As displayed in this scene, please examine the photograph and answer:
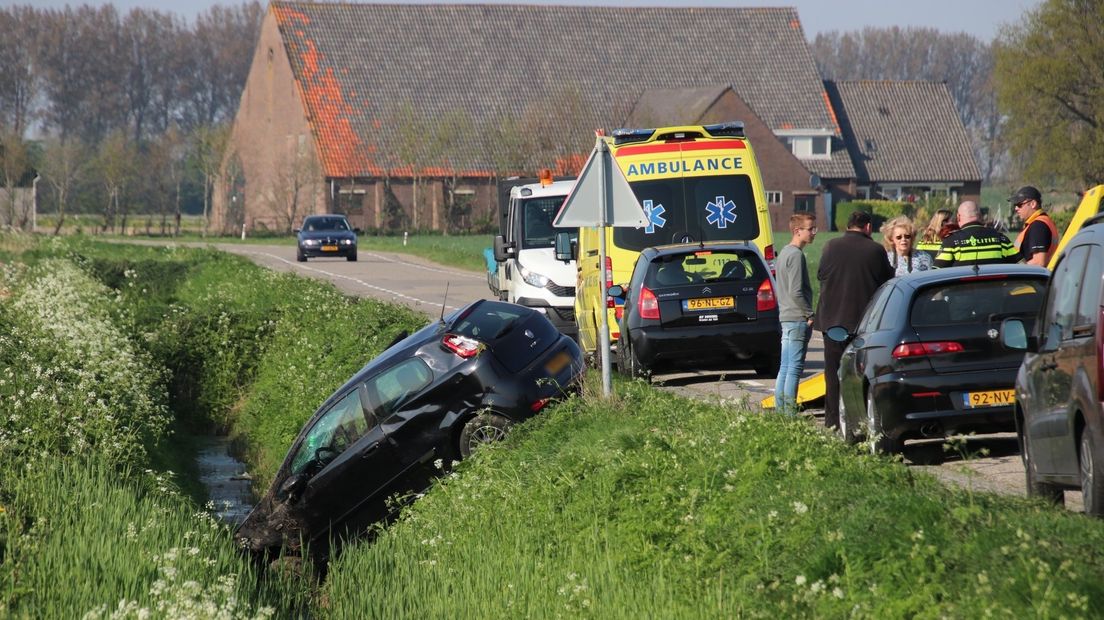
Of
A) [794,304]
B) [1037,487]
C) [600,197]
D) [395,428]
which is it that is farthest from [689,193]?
[1037,487]

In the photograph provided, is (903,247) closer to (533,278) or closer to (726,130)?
(726,130)

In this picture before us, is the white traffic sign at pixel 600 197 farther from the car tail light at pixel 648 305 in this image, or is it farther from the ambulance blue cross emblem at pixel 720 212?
the ambulance blue cross emblem at pixel 720 212

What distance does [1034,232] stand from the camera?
1473 centimetres

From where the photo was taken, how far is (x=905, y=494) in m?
7.75

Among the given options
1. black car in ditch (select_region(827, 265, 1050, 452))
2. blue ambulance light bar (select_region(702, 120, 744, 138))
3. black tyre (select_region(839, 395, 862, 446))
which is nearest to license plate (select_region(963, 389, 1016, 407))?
black car in ditch (select_region(827, 265, 1050, 452))

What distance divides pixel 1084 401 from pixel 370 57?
7525cm

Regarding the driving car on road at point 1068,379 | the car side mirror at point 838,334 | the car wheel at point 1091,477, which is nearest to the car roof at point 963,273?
Result: the car side mirror at point 838,334

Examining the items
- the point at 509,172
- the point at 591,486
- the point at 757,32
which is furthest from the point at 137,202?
the point at 591,486

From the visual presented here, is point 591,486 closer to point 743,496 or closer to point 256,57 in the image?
point 743,496

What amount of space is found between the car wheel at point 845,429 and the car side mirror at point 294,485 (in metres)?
4.13

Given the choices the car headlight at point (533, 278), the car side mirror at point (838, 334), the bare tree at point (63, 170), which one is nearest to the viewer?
the car side mirror at point (838, 334)

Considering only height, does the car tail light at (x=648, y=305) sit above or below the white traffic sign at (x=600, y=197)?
below

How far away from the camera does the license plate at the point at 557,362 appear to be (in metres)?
13.2

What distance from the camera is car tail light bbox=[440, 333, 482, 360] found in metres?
12.6
